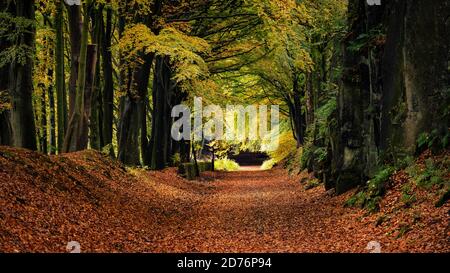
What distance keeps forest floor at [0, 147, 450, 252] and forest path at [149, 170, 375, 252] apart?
2 cm

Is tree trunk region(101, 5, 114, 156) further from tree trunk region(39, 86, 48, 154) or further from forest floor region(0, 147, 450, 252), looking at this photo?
tree trunk region(39, 86, 48, 154)

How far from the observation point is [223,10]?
2636 centimetres

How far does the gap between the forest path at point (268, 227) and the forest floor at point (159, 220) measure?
2 cm

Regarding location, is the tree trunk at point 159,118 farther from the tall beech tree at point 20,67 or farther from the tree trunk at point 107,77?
the tall beech tree at point 20,67

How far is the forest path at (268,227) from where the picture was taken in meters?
10.6

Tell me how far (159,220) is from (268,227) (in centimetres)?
295

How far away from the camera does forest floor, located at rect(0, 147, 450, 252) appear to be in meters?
9.27

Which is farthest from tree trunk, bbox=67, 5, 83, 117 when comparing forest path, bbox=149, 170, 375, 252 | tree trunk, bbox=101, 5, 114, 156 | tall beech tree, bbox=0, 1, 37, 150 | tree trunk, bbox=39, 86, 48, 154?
tree trunk, bbox=39, 86, 48, 154

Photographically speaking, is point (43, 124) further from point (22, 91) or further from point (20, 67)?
point (22, 91)

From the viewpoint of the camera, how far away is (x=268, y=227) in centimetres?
1352

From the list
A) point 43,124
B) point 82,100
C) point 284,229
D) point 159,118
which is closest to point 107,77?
point 82,100

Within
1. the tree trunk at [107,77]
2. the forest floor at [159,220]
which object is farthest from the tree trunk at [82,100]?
the tree trunk at [107,77]
